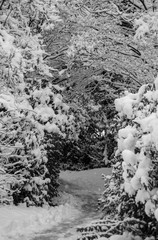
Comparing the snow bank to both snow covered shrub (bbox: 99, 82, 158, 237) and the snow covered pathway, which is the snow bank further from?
snow covered shrub (bbox: 99, 82, 158, 237)

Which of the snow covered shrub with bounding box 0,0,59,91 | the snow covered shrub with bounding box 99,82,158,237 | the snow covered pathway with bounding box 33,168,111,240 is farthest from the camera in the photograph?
the snow covered pathway with bounding box 33,168,111,240

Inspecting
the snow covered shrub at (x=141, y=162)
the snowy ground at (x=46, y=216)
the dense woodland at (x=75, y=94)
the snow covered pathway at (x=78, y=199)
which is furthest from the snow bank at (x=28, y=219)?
the snow covered shrub at (x=141, y=162)

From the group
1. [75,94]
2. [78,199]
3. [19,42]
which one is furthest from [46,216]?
[75,94]

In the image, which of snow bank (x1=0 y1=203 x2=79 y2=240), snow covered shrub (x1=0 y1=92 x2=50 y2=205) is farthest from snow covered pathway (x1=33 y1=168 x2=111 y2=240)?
snow covered shrub (x1=0 y1=92 x2=50 y2=205)

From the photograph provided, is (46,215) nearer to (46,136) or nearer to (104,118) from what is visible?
(46,136)

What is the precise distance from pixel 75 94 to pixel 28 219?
6.10 metres

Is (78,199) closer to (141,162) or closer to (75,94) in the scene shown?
(75,94)

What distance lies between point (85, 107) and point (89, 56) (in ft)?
12.0

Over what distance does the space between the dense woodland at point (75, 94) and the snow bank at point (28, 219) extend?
1.29 feet

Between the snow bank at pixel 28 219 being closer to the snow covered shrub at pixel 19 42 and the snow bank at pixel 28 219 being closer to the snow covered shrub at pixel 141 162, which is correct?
the snow covered shrub at pixel 19 42

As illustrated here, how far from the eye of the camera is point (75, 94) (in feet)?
45.1

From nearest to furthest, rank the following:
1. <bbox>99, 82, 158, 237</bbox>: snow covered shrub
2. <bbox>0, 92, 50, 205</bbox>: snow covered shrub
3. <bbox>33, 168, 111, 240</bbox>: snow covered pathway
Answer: <bbox>99, 82, 158, 237</bbox>: snow covered shrub → <bbox>33, 168, 111, 240</bbox>: snow covered pathway → <bbox>0, 92, 50, 205</bbox>: snow covered shrub

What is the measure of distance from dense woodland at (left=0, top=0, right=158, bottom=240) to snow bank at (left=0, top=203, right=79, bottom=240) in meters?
0.39

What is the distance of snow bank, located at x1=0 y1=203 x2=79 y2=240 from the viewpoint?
748cm
